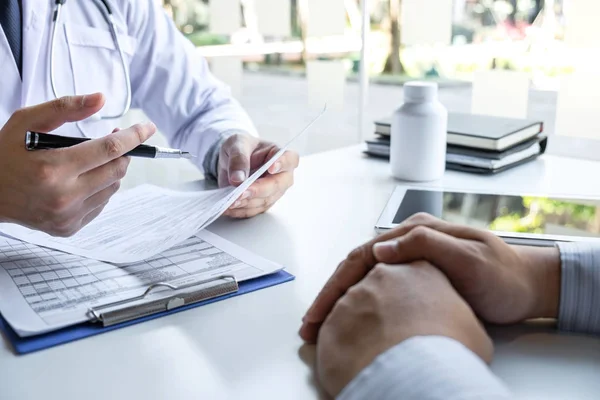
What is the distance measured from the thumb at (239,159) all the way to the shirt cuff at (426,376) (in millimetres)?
528

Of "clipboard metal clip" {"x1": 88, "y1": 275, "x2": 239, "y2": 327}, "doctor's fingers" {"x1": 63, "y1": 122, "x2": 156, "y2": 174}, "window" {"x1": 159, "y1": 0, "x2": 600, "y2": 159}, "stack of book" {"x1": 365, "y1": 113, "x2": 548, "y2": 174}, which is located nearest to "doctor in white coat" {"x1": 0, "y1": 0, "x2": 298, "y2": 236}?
"doctor's fingers" {"x1": 63, "y1": 122, "x2": 156, "y2": 174}

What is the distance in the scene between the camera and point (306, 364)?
0.56 meters

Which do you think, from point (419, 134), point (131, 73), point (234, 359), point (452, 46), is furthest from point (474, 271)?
point (452, 46)

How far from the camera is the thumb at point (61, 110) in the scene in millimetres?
697

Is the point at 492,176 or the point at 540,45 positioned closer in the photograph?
the point at 492,176

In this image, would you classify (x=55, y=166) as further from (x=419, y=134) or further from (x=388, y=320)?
(x=419, y=134)

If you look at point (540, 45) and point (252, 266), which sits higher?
point (540, 45)

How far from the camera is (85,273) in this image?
0.72 meters

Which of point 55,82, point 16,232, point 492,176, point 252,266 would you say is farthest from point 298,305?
point 55,82

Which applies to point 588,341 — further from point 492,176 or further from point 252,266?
point 492,176

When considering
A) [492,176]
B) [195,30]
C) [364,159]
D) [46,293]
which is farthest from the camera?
[195,30]

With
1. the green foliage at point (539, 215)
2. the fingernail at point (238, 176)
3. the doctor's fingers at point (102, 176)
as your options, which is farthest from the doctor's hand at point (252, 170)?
the green foliage at point (539, 215)

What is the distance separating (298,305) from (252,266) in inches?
4.0

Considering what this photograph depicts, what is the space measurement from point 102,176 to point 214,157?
1.45 feet
